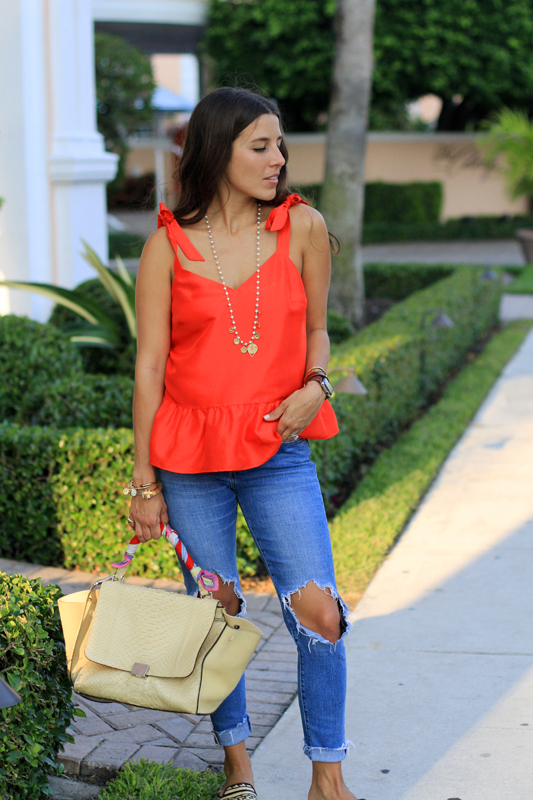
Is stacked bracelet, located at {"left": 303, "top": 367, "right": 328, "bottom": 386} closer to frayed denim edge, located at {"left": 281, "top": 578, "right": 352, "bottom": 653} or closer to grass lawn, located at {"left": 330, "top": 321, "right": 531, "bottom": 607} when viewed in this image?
frayed denim edge, located at {"left": 281, "top": 578, "right": 352, "bottom": 653}

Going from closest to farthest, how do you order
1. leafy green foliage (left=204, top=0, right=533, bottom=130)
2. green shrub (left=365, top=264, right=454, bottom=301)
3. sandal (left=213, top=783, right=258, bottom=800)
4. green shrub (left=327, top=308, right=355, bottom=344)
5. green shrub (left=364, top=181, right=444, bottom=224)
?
sandal (left=213, top=783, right=258, bottom=800) < green shrub (left=327, top=308, right=355, bottom=344) < green shrub (left=365, top=264, right=454, bottom=301) < leafy green foliage (left=204, top=0, right=533, bottom=130) < green shrub (left=364, top=181, right=444, bottom=224)

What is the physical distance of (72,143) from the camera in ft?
23.0

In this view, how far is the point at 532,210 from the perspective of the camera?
24.9 meters

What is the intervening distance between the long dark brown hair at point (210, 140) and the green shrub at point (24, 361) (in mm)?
2888

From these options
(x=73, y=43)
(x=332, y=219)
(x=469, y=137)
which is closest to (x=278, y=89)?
(x=469, y=137)

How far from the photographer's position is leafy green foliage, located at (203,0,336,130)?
788 inches

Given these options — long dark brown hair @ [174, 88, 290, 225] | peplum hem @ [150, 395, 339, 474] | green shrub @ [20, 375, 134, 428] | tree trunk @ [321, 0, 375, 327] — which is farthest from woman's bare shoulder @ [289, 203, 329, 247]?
tree trunk @ [321, 0, 375, 327]

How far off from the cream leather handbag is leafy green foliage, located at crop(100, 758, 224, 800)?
0.45m

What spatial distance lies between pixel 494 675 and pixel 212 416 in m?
1.59

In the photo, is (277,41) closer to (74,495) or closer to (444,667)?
(74,495)

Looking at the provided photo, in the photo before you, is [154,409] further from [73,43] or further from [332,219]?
[332,219]

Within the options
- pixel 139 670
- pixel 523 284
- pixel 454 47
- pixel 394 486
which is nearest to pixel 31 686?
pixel 139 670

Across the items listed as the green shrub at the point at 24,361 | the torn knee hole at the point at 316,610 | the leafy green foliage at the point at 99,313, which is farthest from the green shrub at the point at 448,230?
the torn knee hole at the point at 316,610

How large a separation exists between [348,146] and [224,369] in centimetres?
741
